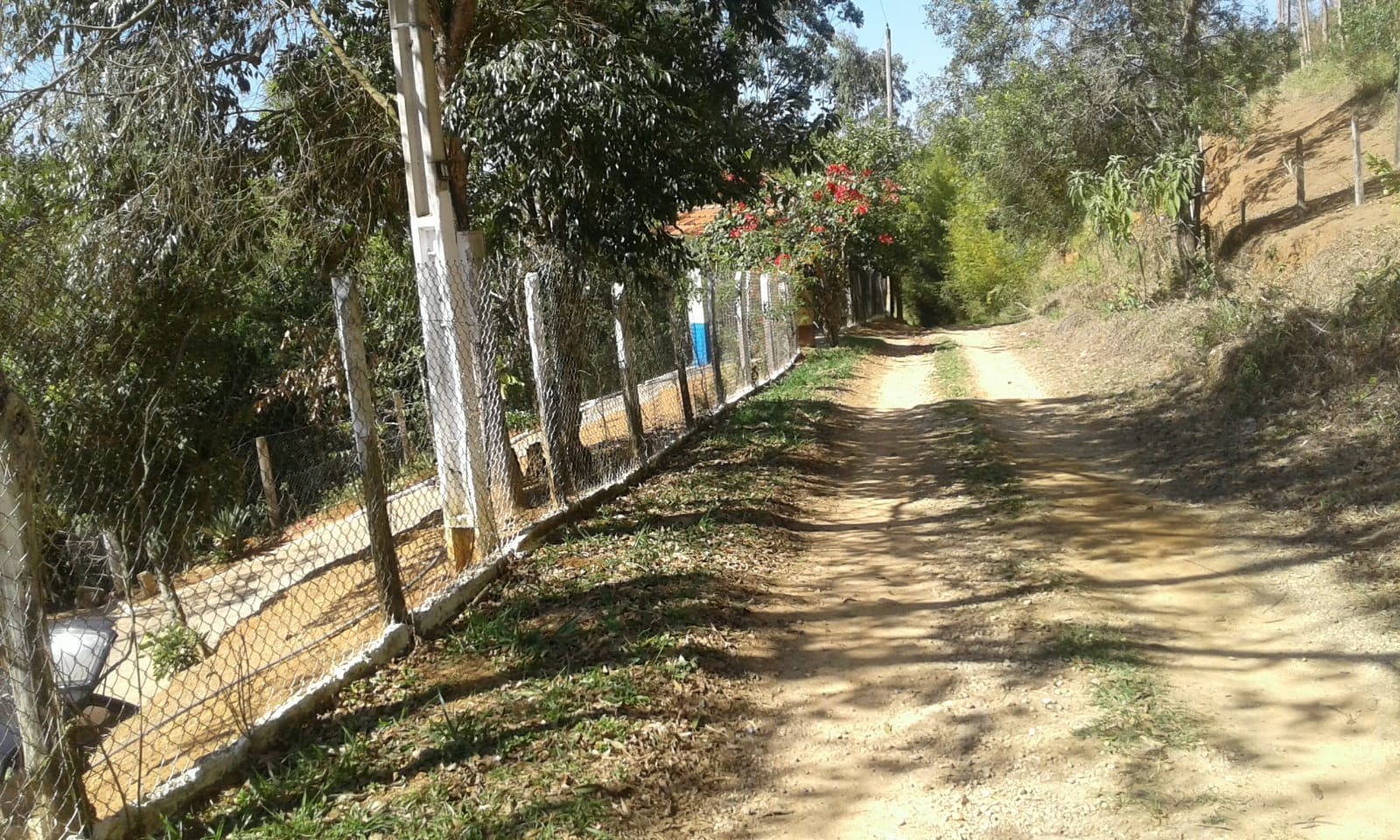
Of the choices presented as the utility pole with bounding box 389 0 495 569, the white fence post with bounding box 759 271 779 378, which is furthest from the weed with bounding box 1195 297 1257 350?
the utility pole with bounding box 389 0 495 569

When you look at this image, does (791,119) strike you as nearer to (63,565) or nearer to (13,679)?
(63,565)

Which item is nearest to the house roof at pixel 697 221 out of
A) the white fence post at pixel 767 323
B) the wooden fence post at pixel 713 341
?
the white fence post at pixel 767 323

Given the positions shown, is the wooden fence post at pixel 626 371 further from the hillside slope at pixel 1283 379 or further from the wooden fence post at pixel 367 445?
the hillside slope at pixel 1283 379

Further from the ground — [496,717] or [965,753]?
[496,717]

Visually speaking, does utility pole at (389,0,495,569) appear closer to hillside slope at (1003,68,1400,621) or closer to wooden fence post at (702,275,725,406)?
hillside slope at (1003,68,1400,621)

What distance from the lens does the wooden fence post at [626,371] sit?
827cm

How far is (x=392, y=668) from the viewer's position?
4637 mm

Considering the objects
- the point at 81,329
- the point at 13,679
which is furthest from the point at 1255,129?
the point at 13,679

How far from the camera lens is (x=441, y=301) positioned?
5.87m

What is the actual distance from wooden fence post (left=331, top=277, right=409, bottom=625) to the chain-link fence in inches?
0.4

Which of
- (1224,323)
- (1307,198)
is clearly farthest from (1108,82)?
(1224,323)

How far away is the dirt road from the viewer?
11.2ft

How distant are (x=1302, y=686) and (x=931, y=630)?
1.59 meters

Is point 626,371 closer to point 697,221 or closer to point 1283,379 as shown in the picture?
point 1283,379
